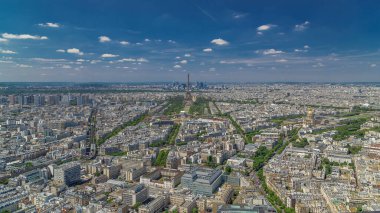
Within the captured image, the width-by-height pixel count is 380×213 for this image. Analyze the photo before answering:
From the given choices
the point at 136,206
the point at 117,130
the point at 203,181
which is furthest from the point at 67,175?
the point at 117,130

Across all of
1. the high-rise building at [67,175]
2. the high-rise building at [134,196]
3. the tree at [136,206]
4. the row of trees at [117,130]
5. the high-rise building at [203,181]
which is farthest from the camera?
the row of trees at [117,130]

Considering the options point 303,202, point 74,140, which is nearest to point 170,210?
point 303,202

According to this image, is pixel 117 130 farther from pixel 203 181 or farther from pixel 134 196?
pixel 134 196

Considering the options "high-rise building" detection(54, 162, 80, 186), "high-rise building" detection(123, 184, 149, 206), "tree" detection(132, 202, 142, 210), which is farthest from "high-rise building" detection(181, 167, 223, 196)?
"high-rise building" detection(54, 162, 80, 186)

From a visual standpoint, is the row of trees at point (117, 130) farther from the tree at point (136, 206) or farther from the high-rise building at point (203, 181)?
the tree at point (136, 206)

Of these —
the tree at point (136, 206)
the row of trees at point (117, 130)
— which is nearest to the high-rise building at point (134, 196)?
the tree at point (136, 206)

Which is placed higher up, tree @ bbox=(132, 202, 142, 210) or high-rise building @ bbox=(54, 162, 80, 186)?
high-rise building @ bbox=(54, 162, 80, 186)

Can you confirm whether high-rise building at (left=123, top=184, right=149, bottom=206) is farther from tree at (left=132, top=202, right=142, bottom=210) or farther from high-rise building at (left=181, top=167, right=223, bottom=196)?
high-rise building at (left=181, top=167, right=223, bottom=196)

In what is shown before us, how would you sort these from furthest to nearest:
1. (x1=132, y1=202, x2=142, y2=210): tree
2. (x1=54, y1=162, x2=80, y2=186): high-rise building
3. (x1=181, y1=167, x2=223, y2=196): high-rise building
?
1. (x1=54, y1=162, x2=80, y2=186): high-rise building
2. (x1=181, y1=167, x2=223, y2=196): high-rise building
3. (x1=132, y1=202, x2=142, y2=210): tree

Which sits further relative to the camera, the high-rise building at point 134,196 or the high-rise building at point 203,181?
the high-rise building at point 203,181
